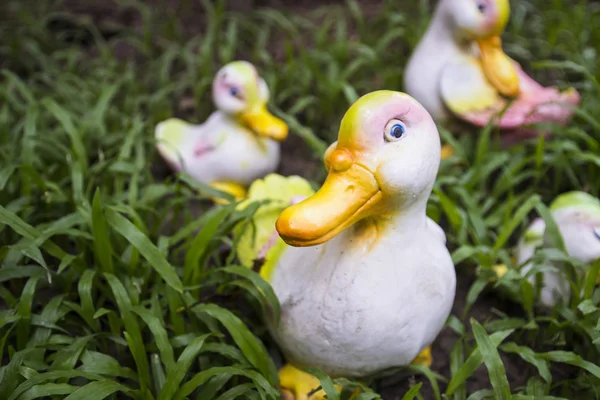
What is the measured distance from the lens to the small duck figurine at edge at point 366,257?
3.49 ft

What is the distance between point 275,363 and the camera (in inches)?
56.5

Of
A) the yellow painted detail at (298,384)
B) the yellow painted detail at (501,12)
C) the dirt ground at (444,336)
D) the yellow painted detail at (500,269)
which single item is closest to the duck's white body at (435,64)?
the yellow painted detail at (501,12)

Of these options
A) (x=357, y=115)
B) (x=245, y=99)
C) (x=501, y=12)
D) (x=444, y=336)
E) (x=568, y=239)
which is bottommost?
(x=444, y=336)

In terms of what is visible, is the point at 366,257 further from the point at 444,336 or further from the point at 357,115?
the point at 444,336

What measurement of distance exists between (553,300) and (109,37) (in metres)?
2.19

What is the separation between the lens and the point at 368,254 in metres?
1.16

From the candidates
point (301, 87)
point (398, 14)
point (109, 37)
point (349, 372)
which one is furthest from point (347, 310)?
point (109, 37)

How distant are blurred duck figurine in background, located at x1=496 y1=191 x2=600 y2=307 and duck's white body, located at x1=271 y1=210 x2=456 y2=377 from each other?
38cm

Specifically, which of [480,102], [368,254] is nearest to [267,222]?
[368,254]

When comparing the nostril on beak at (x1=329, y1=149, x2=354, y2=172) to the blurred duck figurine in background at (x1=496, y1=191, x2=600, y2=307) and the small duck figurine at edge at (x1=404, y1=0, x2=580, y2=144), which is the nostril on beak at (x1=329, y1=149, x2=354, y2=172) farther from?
the small duck figurine at edge at (x1=404, y1=0, x2=580, y2=144)

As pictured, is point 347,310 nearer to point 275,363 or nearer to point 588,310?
point 275,363

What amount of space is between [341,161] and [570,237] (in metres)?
0.70

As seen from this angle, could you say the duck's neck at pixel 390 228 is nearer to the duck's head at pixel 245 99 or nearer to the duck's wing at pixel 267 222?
the duck's wing at pixel 267 222

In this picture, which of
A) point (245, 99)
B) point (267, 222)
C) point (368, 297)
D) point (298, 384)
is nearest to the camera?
point (368, 297)
